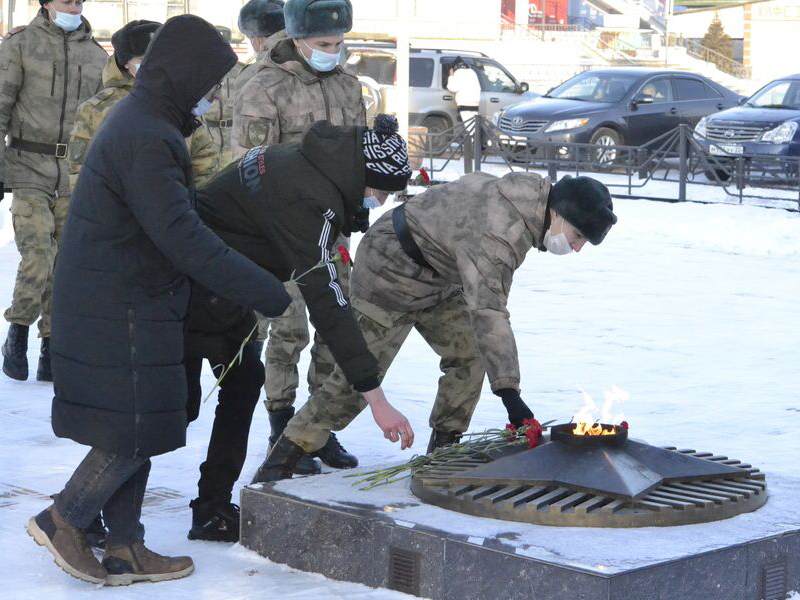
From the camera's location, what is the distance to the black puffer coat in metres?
4.16

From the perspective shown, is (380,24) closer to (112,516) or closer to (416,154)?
(416,154)

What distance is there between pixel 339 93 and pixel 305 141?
1.58 metres

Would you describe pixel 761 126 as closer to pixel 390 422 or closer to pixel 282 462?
pixel 282 462

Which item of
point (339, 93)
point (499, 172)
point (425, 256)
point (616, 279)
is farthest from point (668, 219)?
point (425, 256)

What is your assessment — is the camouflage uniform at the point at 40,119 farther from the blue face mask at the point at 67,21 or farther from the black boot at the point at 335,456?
the black boot at the point at 335,456

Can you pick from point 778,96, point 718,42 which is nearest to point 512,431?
point 778,96

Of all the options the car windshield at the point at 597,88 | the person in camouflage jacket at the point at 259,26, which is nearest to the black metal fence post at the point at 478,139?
the car windshield at the point at 597,88

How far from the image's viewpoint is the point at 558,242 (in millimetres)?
4812

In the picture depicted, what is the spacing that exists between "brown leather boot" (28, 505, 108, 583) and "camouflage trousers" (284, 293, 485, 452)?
39.3 inches

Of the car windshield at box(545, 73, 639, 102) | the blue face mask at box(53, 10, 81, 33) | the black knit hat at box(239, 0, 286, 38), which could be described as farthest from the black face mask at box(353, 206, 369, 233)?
the car windshield at box(545, 73, 639, 102)

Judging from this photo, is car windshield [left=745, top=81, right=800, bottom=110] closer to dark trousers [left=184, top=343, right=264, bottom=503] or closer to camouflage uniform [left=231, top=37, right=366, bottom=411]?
camouflage uniform [left=231, top=37, right=366, bottom=411]

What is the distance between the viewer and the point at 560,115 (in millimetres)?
20172

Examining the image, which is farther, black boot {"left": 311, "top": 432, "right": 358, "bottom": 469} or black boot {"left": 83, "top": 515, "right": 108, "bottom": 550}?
black boot {"left": 311, "top": 432, "right": 358, "bottom": 469}

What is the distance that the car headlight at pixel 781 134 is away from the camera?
56.4ft
